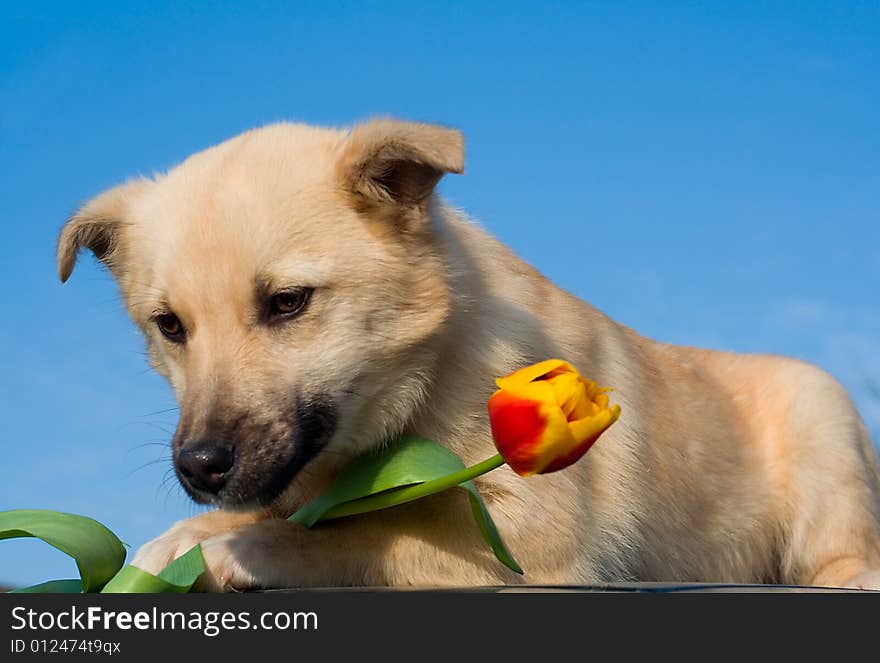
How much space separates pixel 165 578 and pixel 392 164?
1664 millimetres

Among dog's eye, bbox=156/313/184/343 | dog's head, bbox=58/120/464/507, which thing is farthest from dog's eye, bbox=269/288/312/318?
dog's eye, bbox=156/313/184/343

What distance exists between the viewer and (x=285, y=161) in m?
4.01

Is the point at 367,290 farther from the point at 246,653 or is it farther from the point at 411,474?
the point at 246,653

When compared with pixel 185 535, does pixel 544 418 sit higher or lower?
lower

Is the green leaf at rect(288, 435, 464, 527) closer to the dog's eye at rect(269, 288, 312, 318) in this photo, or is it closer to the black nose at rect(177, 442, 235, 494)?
the black nose at rect(177, 442, 235, 494)

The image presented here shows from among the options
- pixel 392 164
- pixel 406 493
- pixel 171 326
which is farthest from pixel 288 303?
pixel 406 493

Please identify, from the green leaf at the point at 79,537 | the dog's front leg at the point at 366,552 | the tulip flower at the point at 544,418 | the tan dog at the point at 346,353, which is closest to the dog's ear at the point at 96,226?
the tan dog at the point at 346,353

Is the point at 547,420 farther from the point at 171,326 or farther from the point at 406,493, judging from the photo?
the point at 171,326

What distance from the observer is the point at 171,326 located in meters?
3.95

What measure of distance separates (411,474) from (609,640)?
110 cm

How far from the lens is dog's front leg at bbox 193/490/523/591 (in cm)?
340

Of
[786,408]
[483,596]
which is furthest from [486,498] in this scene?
[786,408]

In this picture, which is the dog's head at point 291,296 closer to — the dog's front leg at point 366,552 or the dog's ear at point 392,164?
the dog's ear at point 392,164

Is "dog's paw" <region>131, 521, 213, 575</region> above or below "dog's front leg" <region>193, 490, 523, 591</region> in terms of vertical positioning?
above
